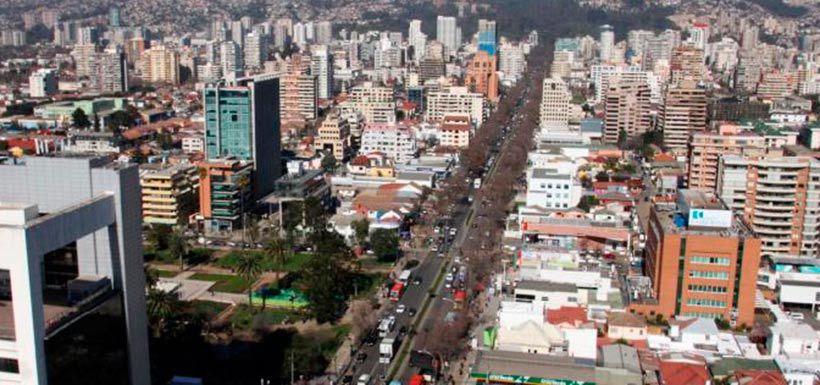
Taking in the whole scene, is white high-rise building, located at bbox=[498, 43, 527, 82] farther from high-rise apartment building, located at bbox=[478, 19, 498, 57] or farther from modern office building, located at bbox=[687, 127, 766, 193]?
modern office building, located at bbox=[687, 127, 766, 193]

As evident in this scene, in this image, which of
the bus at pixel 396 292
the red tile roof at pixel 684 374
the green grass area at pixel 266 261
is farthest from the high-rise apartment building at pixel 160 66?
the red tile roof at pixel 684 374

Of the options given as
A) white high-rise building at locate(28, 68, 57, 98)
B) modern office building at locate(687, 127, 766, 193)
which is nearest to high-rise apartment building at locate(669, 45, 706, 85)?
modern office building at locate(687, 127, 766, 193)

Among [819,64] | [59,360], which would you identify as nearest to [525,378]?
[59,360]

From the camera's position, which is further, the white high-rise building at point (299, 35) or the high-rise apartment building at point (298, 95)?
the white high-rise building at point (299, 35)

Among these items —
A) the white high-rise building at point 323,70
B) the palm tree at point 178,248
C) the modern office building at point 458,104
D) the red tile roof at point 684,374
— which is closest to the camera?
the red tile roof at point 684,374

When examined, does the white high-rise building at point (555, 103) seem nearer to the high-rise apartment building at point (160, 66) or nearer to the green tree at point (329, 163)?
the green tree at point (329, 163)

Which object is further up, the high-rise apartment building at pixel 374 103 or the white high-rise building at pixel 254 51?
the white high-rise building at pixel 254 51
